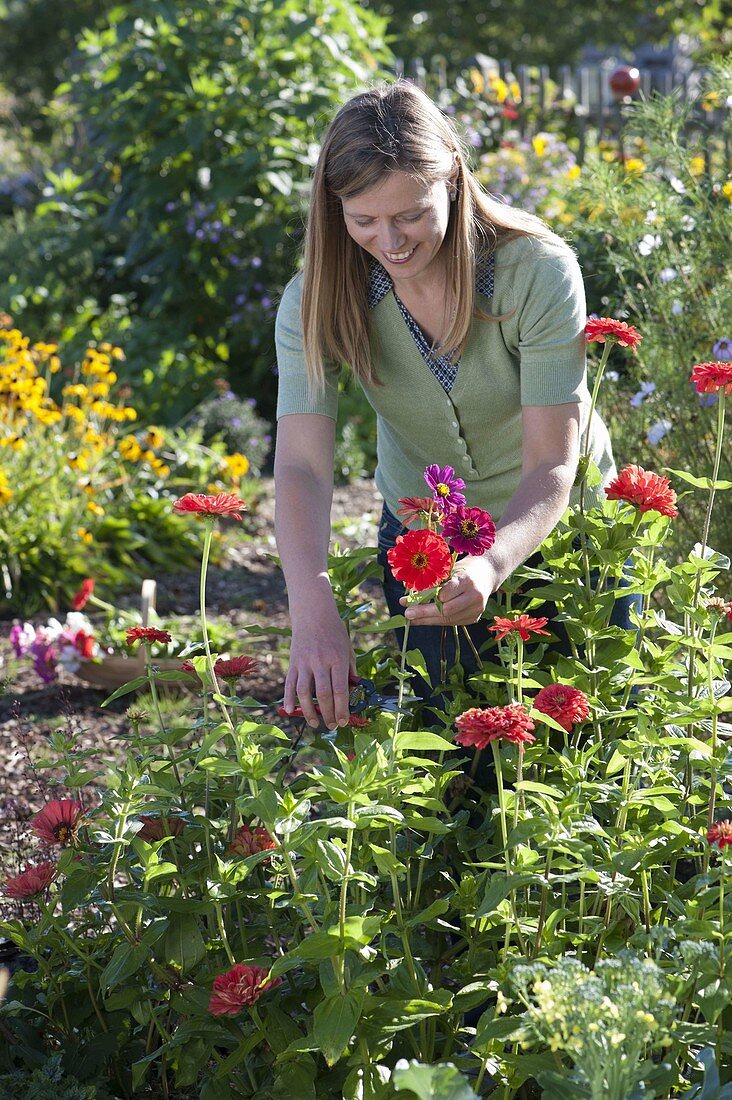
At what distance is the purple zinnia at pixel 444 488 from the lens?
1.38 meters

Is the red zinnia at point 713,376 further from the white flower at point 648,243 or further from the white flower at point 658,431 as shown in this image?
the white flower at point 648,243

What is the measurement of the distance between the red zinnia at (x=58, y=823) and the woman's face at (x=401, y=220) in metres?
0.93

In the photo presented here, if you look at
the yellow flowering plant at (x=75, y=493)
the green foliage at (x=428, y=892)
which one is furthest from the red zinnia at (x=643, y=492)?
the yellow flowering plant at (x=75, y=493)

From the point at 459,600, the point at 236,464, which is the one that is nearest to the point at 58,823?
the point at 459,600

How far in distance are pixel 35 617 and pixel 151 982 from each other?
2435 millimetres

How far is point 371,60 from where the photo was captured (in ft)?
20.1

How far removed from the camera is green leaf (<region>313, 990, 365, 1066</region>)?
122 cm

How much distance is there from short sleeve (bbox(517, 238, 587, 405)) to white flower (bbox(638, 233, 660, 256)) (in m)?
1.07

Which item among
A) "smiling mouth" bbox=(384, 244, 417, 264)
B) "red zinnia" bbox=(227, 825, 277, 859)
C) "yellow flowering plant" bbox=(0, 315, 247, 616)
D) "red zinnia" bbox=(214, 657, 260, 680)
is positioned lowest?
"yellow flowering plant" bbox=(0, 315, 247, 616)

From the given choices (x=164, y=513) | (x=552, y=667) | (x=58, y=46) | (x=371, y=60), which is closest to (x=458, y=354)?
(x=552, y=667)

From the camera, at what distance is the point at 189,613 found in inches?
160

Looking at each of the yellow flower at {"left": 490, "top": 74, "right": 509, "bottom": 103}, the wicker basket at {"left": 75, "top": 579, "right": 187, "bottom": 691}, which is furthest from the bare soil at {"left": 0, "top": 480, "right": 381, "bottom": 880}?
the yellow flower at {"left": 490, "top": 74, "right": 509, "bottom": 103}

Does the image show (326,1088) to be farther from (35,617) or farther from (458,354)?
(35,617)

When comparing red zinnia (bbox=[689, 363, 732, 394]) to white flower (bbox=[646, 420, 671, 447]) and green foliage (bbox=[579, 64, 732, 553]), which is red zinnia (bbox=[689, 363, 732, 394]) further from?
white flower (bbox=[646, 420, 671, 447])
